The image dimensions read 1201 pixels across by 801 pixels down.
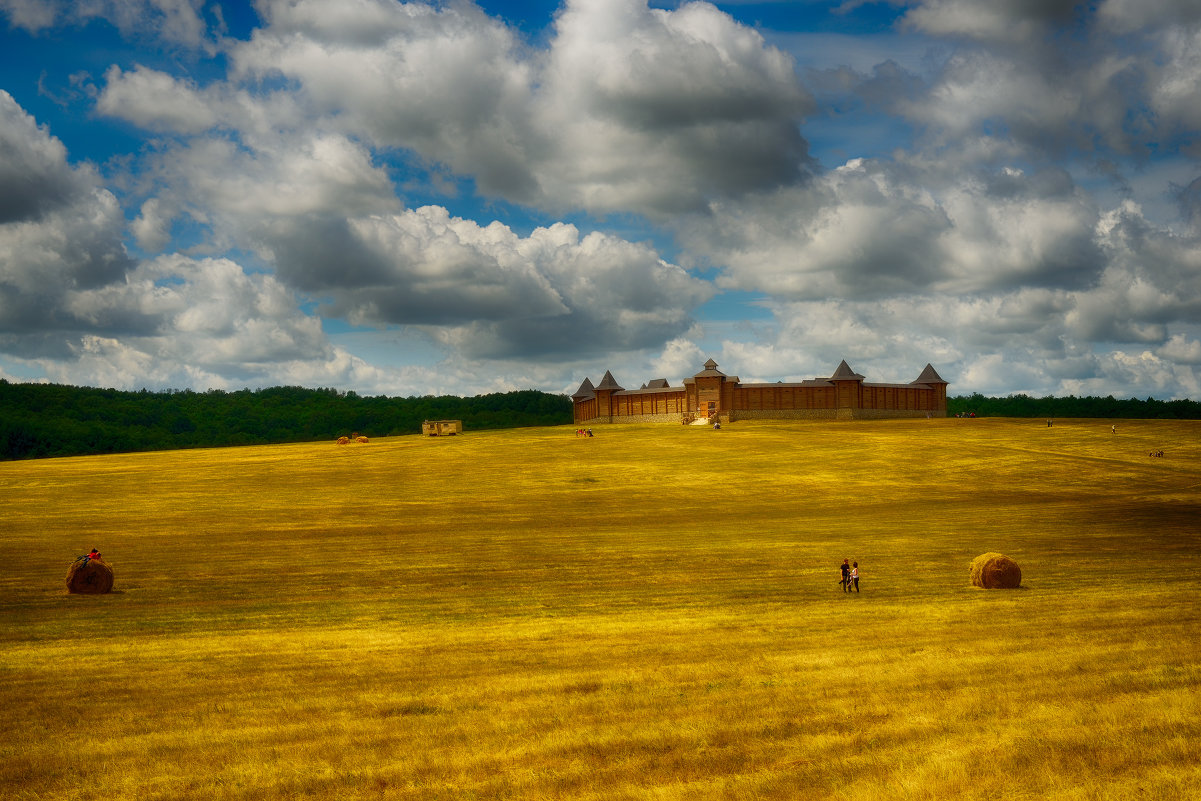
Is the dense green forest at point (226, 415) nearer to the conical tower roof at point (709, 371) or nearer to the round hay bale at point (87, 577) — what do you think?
the conical tower roof at point (709, 371)

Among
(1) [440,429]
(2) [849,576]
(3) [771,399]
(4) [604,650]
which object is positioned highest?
(3) [771,399]

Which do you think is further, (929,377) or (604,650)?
(929,377)

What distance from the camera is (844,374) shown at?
108062 mm

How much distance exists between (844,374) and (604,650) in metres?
95.3

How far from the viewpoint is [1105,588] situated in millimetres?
25641

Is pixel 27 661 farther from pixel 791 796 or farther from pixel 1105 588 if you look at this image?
pixel 1105 588

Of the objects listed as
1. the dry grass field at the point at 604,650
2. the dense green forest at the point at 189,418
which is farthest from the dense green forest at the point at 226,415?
the dry grass field at the point at 604,650

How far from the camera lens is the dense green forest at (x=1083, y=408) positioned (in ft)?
534

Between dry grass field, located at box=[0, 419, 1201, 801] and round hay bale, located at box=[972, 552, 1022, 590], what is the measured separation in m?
0.45

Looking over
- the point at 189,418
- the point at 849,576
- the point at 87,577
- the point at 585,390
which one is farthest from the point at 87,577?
the point at 189,418

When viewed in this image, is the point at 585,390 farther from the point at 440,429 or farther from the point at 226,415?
the point at 226,415

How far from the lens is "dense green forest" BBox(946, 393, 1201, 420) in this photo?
16262cm

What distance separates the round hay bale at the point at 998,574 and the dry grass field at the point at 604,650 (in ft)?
1.49

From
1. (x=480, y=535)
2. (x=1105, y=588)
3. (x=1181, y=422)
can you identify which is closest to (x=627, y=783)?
(x=1105, y=588)
